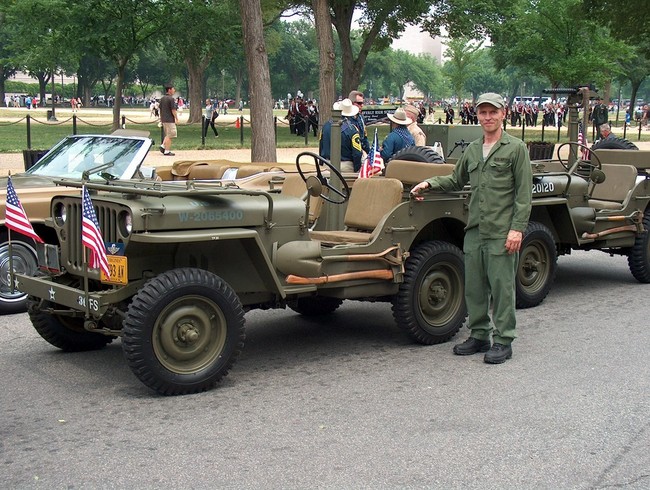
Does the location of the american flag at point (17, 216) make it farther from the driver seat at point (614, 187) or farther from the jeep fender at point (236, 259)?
the driver seat at point (614, 187)

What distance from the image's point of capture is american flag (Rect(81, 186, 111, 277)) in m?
6.14

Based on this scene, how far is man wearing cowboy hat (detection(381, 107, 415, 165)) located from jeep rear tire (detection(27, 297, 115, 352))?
4645 millimetres

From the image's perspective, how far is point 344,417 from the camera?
19.5ft

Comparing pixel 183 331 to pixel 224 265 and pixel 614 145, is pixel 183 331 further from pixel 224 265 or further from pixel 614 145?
pixel 614 145

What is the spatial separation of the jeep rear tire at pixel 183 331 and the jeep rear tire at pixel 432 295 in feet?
5.55

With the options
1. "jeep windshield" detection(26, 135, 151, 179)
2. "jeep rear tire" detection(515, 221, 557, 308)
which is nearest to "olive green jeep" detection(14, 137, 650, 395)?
"jeep rear tire" detection(515, 221, 557, 308)

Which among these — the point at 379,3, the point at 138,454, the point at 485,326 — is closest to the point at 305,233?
the point at 485,326

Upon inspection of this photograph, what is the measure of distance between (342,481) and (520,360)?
2932 millimetres

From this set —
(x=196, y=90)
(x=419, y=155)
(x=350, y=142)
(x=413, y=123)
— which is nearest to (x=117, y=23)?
(x=196, y=90)

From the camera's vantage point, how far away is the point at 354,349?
7789 millimetres

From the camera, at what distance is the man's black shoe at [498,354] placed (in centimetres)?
730

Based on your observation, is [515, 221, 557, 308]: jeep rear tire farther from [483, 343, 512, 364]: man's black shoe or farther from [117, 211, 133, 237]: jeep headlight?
[117, 211, 133, 237]: jeep headlight

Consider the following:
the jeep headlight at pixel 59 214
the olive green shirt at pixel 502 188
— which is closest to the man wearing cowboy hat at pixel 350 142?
the olive green shirt at pixel 502 188

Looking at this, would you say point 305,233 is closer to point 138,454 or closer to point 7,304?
point 138,454
